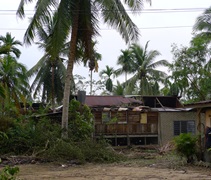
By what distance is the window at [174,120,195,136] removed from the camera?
2470 cm

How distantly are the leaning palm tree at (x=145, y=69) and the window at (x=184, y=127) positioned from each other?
11397 millimetres

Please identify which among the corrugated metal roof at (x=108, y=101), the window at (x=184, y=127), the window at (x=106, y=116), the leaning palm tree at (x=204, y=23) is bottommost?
the window at (x=184, y=127)

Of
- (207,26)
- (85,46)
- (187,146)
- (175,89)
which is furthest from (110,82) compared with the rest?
(187,146)

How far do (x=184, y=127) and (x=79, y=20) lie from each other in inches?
439

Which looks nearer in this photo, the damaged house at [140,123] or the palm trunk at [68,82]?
the palm trunk at [68,82]

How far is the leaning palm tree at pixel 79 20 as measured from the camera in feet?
55.1

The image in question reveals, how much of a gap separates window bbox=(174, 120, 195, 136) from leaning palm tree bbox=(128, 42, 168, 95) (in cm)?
1140

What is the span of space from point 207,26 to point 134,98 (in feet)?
25.3

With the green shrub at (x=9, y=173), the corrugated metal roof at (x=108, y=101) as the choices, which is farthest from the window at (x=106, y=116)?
the green shrub at (x=9, y=173)

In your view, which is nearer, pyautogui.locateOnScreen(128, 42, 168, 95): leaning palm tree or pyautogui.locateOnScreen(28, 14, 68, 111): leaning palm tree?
pyautogui.locateOnScreen(28, 14, 68, 111): leaning palm tree

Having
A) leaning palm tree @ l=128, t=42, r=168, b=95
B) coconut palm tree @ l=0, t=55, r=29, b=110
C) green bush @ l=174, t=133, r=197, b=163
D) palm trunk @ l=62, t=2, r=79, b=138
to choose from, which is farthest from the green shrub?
leaning palm tree @ l=128, t=42, r=168, b=95

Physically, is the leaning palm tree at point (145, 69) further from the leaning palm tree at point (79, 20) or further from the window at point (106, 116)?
the leaning palm tree at point (79, 20)

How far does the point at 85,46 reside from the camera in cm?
1847

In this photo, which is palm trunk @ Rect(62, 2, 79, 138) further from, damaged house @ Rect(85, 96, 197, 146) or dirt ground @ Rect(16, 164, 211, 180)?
damaged house @ Rect(85, 96, 197, 146)
